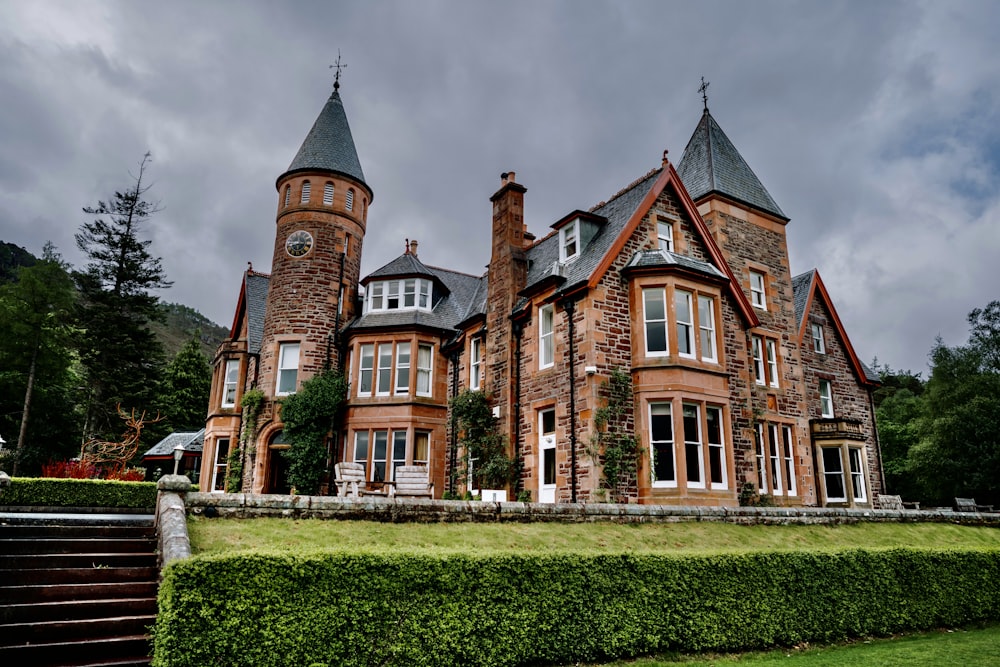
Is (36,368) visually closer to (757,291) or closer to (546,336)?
(546,336)

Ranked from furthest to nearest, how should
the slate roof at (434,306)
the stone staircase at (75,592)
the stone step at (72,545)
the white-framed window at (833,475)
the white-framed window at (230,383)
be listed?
1. the white-framed window at (230,383)
2. the slate roof at (434,306)
3. the white-framed window at (833,475)
4. the stone step at (72,545)
5. the stone staircase at (75,592)

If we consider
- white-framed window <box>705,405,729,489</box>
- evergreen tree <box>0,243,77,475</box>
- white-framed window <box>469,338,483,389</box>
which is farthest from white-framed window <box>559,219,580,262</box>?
evergreen tree <box>0,243,77,475</box>

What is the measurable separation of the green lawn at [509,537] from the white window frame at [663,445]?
8.20 ft

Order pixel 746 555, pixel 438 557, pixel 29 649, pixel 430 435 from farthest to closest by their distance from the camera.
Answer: pixel 430 435 → pixel 746 555 → pixel 438 557 → pixel 29 649

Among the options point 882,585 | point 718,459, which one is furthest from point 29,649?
point 718,459

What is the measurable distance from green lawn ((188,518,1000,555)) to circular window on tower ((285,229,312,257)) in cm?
1801

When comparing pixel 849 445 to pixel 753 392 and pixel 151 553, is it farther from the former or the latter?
pixel 151 553

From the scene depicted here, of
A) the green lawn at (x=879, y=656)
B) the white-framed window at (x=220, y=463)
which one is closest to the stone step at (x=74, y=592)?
the green lawn at (x=879, y=656)

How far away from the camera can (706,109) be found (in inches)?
1056

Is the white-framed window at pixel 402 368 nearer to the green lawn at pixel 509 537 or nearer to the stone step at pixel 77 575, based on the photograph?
the green lawn at pixel 509 537

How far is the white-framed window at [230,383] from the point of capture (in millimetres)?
28562

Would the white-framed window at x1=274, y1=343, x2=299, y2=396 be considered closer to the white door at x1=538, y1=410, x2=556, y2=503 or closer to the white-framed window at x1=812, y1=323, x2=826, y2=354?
the white door at x1=538, y1=410, x2=556, y2=503

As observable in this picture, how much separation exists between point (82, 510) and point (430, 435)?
11.6 metres

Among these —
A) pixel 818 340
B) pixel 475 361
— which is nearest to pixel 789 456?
pixel 818 340
